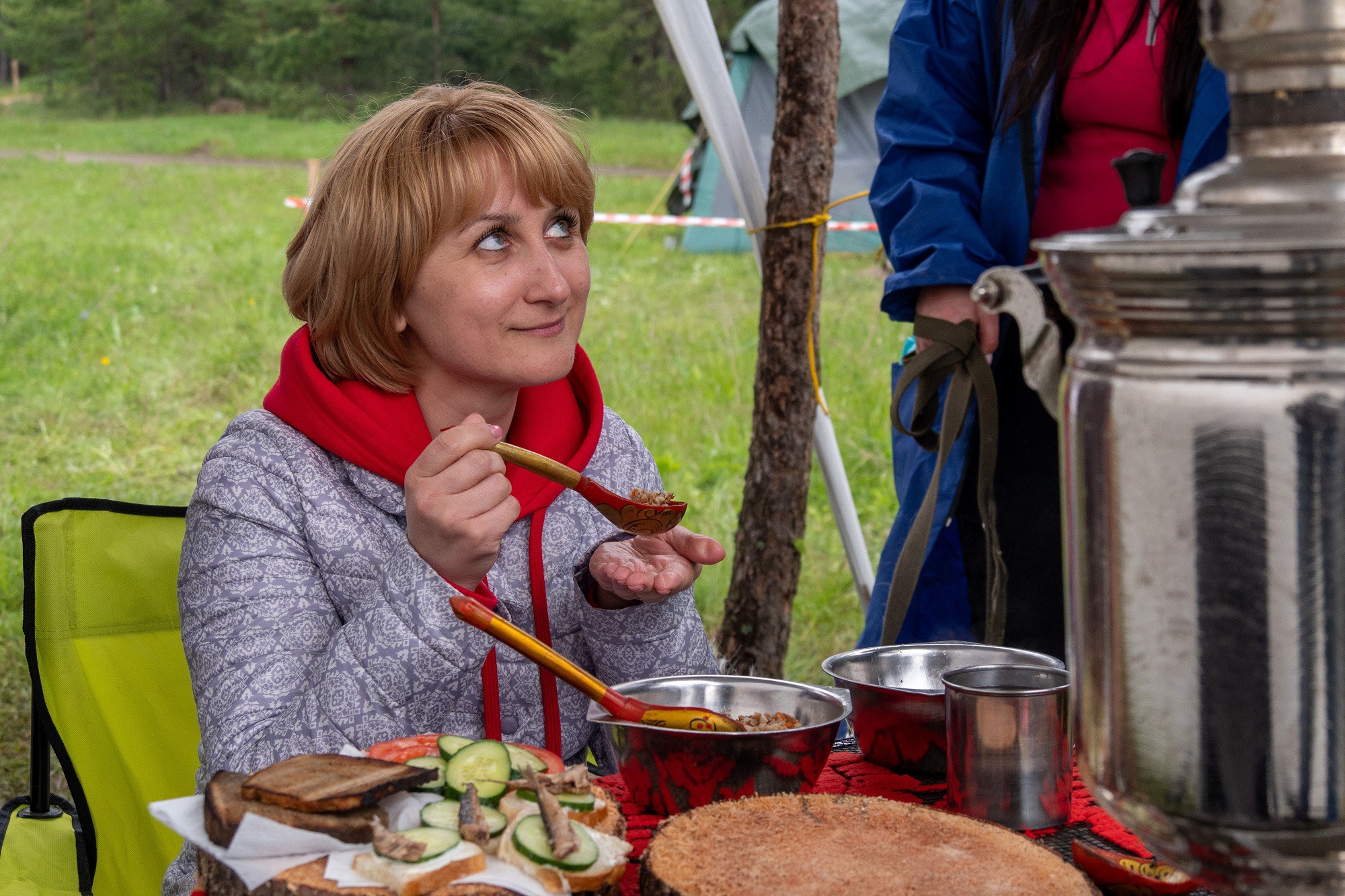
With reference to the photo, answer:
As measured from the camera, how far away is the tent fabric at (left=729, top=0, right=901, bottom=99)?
9781 mm

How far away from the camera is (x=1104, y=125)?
1.97 metres

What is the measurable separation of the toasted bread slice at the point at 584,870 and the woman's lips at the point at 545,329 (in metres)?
0.84

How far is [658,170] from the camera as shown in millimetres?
18234

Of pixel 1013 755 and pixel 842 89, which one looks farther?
pixel 842 89

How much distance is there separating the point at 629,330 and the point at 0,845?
6.57 meters

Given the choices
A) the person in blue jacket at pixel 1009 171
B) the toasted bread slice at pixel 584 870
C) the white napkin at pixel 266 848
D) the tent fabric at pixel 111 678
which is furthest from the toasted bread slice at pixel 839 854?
the tent fabric at pixel 111 678

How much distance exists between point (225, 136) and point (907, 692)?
22.9m

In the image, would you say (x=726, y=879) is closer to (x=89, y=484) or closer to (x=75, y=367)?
(x=89, y=484)

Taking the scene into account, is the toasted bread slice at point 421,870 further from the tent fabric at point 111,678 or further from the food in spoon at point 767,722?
the tent fabric at point 111,678

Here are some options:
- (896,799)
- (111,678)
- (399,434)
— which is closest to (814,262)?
(399,434)

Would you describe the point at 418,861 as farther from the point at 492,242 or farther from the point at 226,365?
the point at 226,365

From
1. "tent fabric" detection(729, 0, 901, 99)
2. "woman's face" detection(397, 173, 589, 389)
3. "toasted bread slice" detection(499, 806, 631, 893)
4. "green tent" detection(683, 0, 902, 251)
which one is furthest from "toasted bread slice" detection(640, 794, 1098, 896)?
"tent fabric" detection(729, 0, 901, 99)

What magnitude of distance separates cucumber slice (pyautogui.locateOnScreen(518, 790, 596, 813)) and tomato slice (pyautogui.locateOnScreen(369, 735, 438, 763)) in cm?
15

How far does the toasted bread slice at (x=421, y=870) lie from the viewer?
0.91 m
